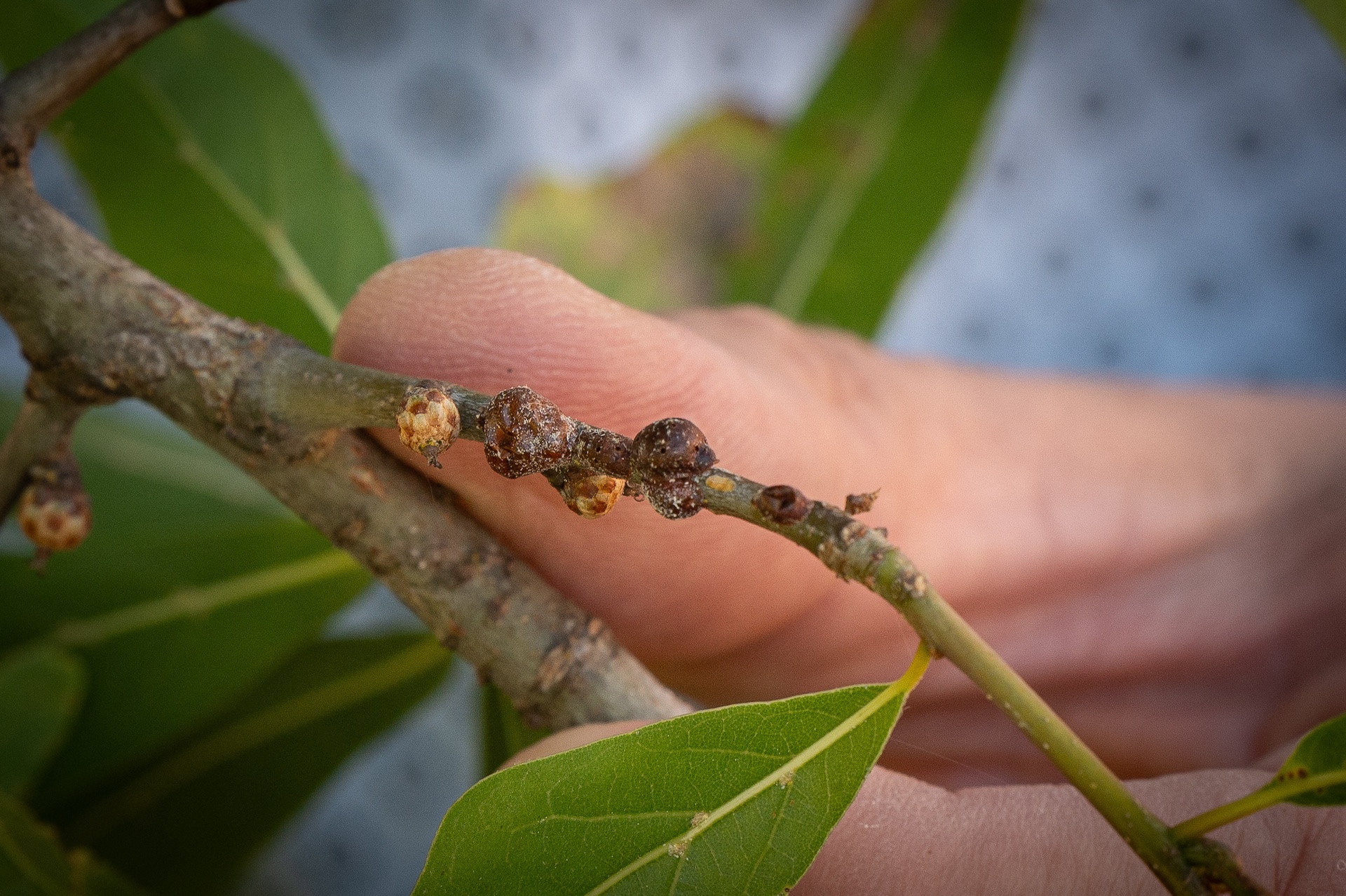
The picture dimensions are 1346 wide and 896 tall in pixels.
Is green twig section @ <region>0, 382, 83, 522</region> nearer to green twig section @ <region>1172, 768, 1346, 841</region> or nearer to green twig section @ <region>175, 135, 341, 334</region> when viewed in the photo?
green twig section @ <region>175, 135, 341, 334</region>

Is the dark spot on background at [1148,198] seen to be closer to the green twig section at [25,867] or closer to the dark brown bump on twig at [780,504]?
the dark brown bump on twig at [780,504]

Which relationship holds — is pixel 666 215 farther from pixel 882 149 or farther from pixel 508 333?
pixel 508 333

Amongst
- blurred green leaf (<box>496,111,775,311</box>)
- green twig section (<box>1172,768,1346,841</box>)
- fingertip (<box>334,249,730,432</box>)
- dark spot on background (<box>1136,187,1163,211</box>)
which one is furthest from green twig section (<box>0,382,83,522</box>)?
dark spot on background (<box>1136,187,1163,211</box>)

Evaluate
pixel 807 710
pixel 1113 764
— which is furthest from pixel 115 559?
pixel 1113 764

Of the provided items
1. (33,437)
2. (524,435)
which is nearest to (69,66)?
(33,437)

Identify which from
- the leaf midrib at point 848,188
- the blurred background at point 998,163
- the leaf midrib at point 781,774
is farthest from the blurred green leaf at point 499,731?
the blurred background at point 998,163

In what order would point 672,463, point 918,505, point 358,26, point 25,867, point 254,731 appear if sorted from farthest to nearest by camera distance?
1. point 358,26
2. point 254,731
3. point 918,505
4. point 25,867
5. point 672,463
